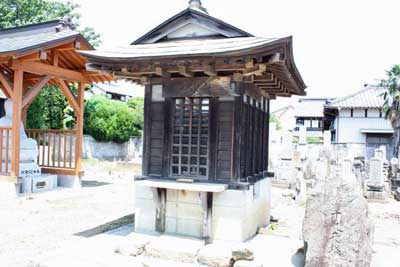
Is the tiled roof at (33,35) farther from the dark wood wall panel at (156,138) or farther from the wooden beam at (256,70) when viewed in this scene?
the wooden beam at (256,70)

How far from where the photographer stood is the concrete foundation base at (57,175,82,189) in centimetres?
1345

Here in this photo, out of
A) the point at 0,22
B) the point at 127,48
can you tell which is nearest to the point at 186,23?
the point at 127,48

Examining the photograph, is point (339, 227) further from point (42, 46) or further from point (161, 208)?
point (42, 46)

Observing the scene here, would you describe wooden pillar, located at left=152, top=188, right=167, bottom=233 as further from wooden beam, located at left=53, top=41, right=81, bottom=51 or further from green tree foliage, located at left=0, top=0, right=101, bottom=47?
green tree foliage, located at left=0, top=0, right=101, bottom=47

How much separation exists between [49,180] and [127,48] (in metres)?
7.84

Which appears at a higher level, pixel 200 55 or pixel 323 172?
pixel 200 55

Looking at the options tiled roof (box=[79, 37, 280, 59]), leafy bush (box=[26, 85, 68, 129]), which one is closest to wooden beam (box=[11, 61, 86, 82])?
tiled roof (box=[79, 37, 280, 59])

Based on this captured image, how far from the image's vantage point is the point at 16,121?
11148 millimetres

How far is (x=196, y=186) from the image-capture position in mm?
6309

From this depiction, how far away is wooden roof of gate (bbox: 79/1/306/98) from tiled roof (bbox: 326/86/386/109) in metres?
26.9

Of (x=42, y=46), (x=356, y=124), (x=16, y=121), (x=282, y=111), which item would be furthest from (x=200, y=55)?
(x=282, y=111)

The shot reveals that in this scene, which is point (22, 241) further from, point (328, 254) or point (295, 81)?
point (295, 81)

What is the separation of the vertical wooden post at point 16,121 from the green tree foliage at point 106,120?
17.6 metres

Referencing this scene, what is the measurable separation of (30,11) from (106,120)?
9.77m
